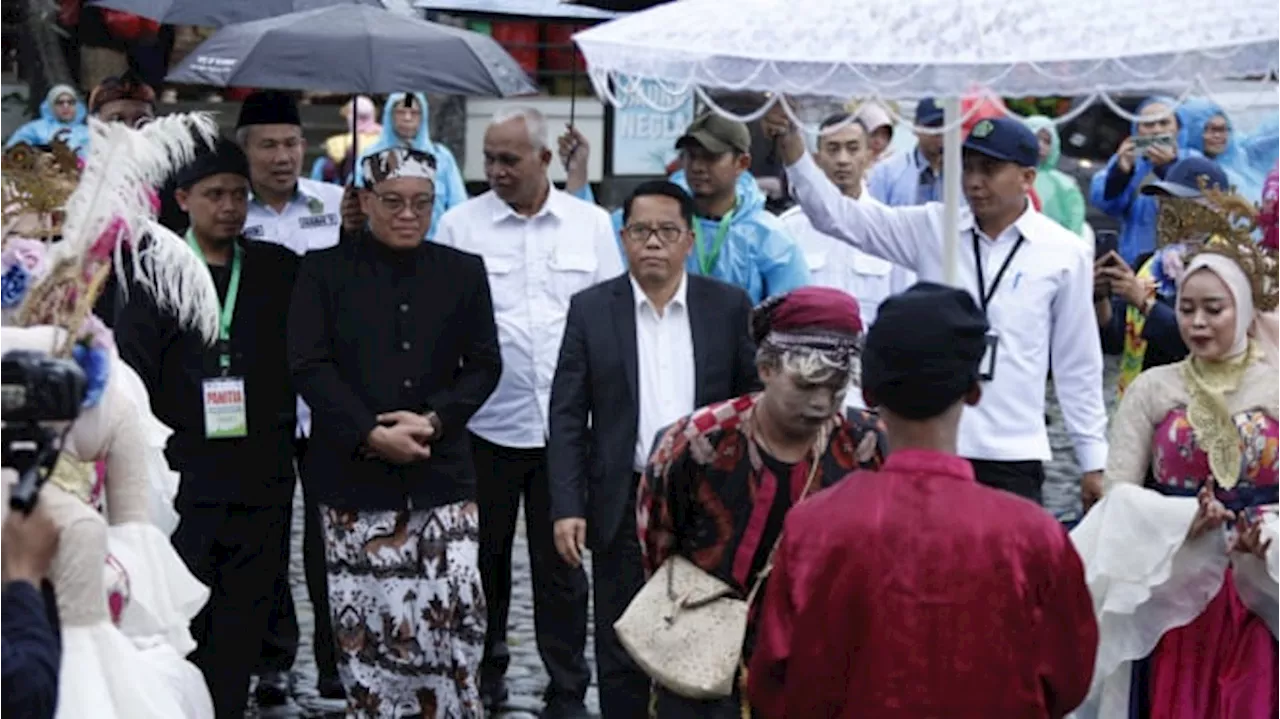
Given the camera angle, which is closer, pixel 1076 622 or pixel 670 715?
pixel 1076 622

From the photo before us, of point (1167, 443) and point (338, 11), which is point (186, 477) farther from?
point (1167, 443)

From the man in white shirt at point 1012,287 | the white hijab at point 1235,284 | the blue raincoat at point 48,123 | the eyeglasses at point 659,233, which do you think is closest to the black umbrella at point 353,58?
the eyeglasses at point 659,233

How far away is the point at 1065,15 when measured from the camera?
6.43 metres

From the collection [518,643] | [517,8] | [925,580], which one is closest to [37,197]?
[925,580]

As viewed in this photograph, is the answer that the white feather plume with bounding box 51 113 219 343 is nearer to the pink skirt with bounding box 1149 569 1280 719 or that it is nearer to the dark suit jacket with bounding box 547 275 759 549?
the dark suit jacket with bounding box 547 275 759 549

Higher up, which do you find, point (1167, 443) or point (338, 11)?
point (338, 11)

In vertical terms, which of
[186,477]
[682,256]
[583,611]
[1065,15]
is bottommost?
[583,611]

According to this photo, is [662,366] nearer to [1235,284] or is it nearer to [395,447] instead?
[395,447]

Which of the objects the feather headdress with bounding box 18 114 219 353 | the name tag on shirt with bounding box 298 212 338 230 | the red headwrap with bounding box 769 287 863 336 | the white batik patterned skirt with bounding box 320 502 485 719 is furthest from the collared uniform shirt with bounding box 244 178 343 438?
the red headwrap with bounding box 769 287 863 336

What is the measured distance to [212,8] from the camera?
9.91m

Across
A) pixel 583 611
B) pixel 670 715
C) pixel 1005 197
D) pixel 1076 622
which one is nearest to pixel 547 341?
pixel 583 611

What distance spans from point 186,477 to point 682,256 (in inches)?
72.6

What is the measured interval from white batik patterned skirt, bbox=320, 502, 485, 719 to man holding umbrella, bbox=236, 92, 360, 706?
3.46 feet

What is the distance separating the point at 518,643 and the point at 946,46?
15.5ft
